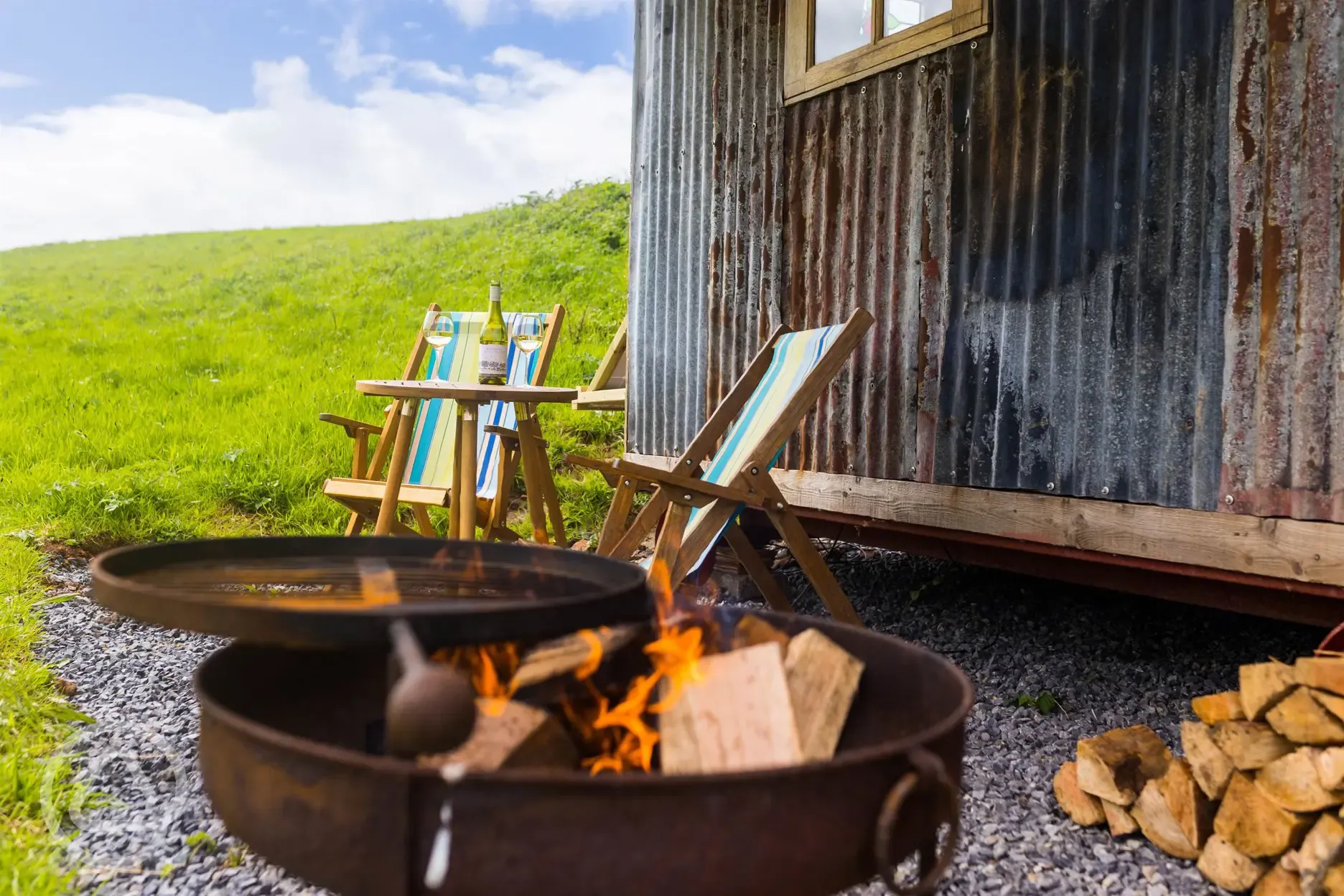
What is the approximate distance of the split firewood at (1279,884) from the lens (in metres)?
1.78

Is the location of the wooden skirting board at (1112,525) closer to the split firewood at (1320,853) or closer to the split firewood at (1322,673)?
the split firewood at (1322,673)

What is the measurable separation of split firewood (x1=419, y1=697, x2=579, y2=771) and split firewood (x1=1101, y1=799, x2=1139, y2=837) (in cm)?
135

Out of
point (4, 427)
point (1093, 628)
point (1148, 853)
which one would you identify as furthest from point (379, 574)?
point (4, 427)

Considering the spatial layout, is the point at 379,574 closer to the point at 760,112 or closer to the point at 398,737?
the point at 398,737

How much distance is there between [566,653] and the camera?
5.08ft

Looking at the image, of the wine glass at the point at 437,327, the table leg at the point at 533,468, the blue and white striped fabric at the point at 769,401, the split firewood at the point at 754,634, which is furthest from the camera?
the wine glass at the point at 437,327

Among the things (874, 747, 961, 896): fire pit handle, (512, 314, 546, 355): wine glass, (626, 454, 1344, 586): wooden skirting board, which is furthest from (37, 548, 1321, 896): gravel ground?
(512, 314, 546, 355): wine glass

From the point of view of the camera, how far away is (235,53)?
120 ft

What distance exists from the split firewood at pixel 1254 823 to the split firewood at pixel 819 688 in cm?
92

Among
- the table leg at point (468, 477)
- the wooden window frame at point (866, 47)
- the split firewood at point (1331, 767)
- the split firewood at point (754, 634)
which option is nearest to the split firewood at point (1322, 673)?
the split firewood at point (1331, 767)

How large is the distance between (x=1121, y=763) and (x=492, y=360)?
2471mm

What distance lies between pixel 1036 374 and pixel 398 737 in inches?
96.3

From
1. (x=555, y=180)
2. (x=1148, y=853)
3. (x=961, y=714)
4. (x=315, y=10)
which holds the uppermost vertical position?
(x=315, y=10)

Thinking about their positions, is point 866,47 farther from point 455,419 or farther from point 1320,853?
point 1320,853
